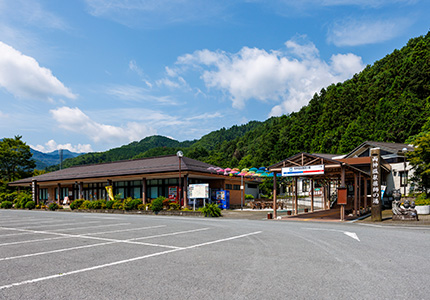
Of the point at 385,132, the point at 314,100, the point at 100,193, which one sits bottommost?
the point at 100,193

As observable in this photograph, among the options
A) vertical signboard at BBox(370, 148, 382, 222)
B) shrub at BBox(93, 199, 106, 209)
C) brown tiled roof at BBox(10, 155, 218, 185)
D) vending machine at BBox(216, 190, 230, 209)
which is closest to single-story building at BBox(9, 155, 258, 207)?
brown tiled roof at BBox(10, 155, 218, 185)

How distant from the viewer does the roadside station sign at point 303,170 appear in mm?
19006

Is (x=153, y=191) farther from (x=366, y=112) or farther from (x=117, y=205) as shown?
(x=366, y=112)

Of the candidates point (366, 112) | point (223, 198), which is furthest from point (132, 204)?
point (366, 112)

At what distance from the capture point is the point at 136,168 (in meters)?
36.1

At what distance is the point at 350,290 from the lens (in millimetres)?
4859

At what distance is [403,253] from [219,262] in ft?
14.8

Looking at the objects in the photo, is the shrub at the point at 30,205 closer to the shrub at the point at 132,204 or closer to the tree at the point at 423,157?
the shrub at the point at 132,204

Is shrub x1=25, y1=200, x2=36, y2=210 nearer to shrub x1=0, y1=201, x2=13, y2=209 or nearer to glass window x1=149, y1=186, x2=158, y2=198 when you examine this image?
shrub x1=0, y1=201, x2=13, y2=209

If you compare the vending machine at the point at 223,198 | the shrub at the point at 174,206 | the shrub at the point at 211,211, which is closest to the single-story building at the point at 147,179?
the vending machine at the point at 223,198

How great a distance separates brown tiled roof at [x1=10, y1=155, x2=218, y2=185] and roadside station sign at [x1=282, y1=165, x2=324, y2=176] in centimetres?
1171

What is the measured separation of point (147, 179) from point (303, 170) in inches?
844

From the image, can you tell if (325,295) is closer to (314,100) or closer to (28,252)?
(28,252)

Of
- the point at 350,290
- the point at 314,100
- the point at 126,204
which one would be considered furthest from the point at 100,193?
the point at 314,100
